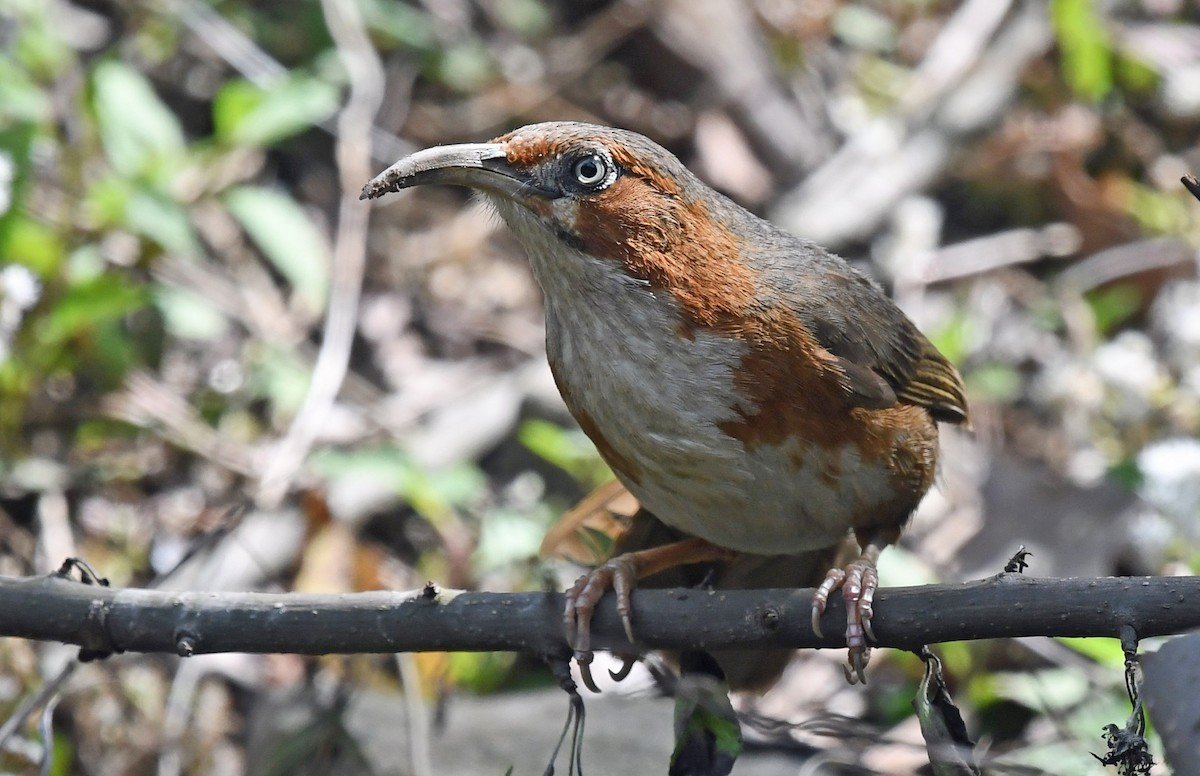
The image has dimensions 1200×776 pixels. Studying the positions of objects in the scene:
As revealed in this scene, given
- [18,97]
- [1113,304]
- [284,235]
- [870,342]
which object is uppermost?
[1113,304]

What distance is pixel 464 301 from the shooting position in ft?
21.6

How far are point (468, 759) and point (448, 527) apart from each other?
1.14 metres

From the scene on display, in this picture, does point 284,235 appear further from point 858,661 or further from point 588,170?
point 858,661

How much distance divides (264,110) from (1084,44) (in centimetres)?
398

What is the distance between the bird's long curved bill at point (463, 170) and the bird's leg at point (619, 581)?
0.88 m

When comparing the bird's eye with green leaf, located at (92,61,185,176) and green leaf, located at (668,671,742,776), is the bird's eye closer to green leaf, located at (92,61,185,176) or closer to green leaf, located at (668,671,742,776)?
green leaf, located at (668,671,742,776)

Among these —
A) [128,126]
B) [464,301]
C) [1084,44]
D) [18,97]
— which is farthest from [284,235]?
[1084,44]

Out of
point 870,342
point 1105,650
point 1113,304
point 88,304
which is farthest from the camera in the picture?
point 1113,304

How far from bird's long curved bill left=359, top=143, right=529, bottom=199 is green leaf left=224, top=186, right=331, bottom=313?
2.68 metres

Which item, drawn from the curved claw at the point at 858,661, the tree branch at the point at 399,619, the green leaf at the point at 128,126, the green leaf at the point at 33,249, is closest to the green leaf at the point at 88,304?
the green leaf at the point at 33,249

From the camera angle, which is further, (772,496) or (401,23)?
(401,23)

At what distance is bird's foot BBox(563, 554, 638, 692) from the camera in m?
2.83

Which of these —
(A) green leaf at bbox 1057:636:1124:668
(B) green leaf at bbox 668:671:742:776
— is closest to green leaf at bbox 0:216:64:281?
(B) green leaf at bbox 668:671:742:776

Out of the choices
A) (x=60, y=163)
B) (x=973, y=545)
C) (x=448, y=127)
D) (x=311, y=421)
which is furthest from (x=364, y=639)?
(x=448, y=127)
